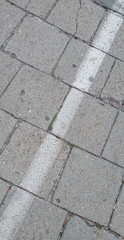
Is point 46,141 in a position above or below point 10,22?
below

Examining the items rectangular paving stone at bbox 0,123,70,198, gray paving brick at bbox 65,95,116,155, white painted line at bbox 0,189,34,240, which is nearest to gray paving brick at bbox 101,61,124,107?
gray paving brick at bbox 65,95,116,155

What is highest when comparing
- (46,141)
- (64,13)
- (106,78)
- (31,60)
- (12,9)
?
(64,13)

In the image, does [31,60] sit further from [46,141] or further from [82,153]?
[82,153]

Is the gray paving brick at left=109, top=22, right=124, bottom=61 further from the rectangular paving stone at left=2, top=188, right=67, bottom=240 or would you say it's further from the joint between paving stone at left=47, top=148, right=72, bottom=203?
the rectangular paving stone at left=2, top=188, right=67, bottom=240

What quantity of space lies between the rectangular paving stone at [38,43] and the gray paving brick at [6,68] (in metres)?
0.09

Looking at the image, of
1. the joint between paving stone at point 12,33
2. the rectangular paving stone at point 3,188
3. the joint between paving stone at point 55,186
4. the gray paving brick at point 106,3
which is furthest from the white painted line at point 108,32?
the rectangular paving stone at point 3,188

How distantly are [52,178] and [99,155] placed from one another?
1.72ft

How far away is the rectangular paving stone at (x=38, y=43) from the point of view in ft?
9.36

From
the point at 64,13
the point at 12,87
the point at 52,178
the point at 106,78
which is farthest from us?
the point at 64,13

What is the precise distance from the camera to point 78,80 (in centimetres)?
285

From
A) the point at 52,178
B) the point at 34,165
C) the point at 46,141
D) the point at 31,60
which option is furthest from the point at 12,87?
the point at 52,178

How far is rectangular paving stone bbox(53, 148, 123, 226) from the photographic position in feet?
8.05

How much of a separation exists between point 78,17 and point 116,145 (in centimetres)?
159

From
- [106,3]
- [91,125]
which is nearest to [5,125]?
[91,125]
